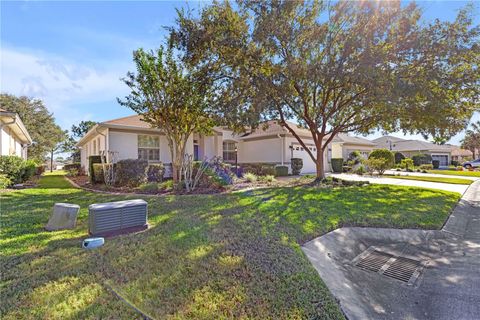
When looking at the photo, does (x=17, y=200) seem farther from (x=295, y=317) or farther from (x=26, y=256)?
(x=295, y=317)

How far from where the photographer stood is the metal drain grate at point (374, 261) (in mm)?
3967

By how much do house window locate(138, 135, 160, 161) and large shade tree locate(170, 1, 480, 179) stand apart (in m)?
6.19

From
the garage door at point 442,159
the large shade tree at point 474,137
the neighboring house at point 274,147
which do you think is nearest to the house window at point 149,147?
the neighboring house at point 274,147

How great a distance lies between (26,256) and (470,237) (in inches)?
336

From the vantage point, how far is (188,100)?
10.4 metres

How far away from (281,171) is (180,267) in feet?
50.3

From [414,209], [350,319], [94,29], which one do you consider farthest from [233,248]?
[94,29]

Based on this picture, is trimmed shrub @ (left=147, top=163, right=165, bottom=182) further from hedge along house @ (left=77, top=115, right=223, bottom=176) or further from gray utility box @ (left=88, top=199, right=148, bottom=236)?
gray utility box @ (left=88, top=199, right=148, bottom=236)

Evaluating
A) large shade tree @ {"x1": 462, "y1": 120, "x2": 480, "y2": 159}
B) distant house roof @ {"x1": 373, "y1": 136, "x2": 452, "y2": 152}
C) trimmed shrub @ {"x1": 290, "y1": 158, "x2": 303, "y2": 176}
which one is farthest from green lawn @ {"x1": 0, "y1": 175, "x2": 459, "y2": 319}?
large shade tree @ {"x1": 462, "y1": 120, "x2": 480, "y2": 159}

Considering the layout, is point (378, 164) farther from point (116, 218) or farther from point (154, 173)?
point (116, 218)

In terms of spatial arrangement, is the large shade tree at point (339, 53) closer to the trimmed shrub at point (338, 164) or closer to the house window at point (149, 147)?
the house window at point (149, 147)

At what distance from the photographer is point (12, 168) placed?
1048 centimetres

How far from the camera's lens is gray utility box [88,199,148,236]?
4348 mm

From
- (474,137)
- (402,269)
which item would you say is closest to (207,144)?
(402,269)
